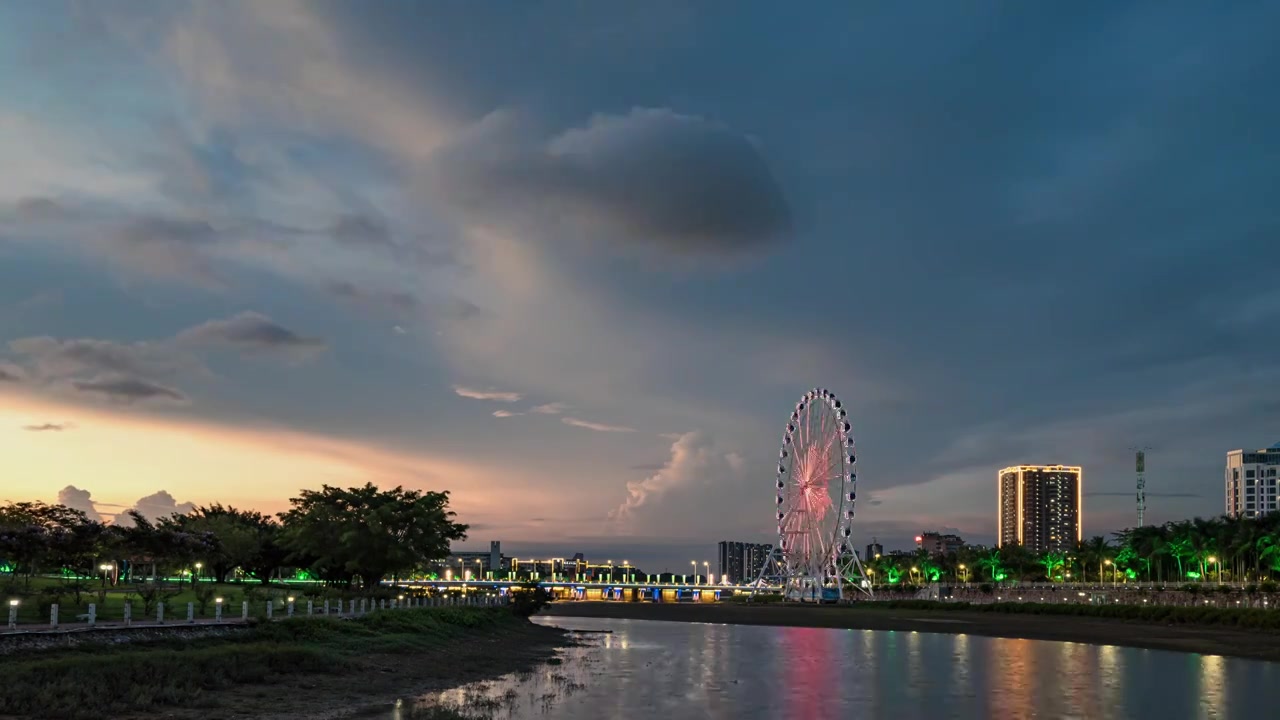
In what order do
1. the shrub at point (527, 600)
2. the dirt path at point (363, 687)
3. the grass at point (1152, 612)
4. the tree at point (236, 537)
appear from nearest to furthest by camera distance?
the dirt path at point (363, 687)
the grass at point (1152, 612)
the shrub at point (527, 600)
the tree at point (236, 537)

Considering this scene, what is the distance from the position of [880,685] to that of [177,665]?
34.3 m

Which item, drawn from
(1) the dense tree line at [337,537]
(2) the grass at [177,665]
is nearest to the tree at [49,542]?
(1) the dense tree line at [337,537]

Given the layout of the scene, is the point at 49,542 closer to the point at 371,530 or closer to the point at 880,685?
the point at 371,530

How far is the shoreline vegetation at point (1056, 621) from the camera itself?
3474 inches

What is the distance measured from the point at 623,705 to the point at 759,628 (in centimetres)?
8730

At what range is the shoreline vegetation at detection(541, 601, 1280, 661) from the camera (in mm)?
88250

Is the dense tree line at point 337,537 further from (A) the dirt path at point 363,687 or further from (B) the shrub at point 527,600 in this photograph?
(A) the dirt path at point 363,687

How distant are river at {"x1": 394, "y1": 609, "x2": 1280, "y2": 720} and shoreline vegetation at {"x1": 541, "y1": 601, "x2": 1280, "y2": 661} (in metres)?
7.19

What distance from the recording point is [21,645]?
134 ft

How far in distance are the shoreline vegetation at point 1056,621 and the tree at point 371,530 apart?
52.1 meters

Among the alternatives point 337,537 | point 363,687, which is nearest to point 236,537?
point 337,537

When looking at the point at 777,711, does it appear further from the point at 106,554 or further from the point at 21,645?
the point at 106,554

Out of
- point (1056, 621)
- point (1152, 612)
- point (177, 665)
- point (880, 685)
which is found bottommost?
point (1056, 621)

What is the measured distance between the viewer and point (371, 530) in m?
98.9
